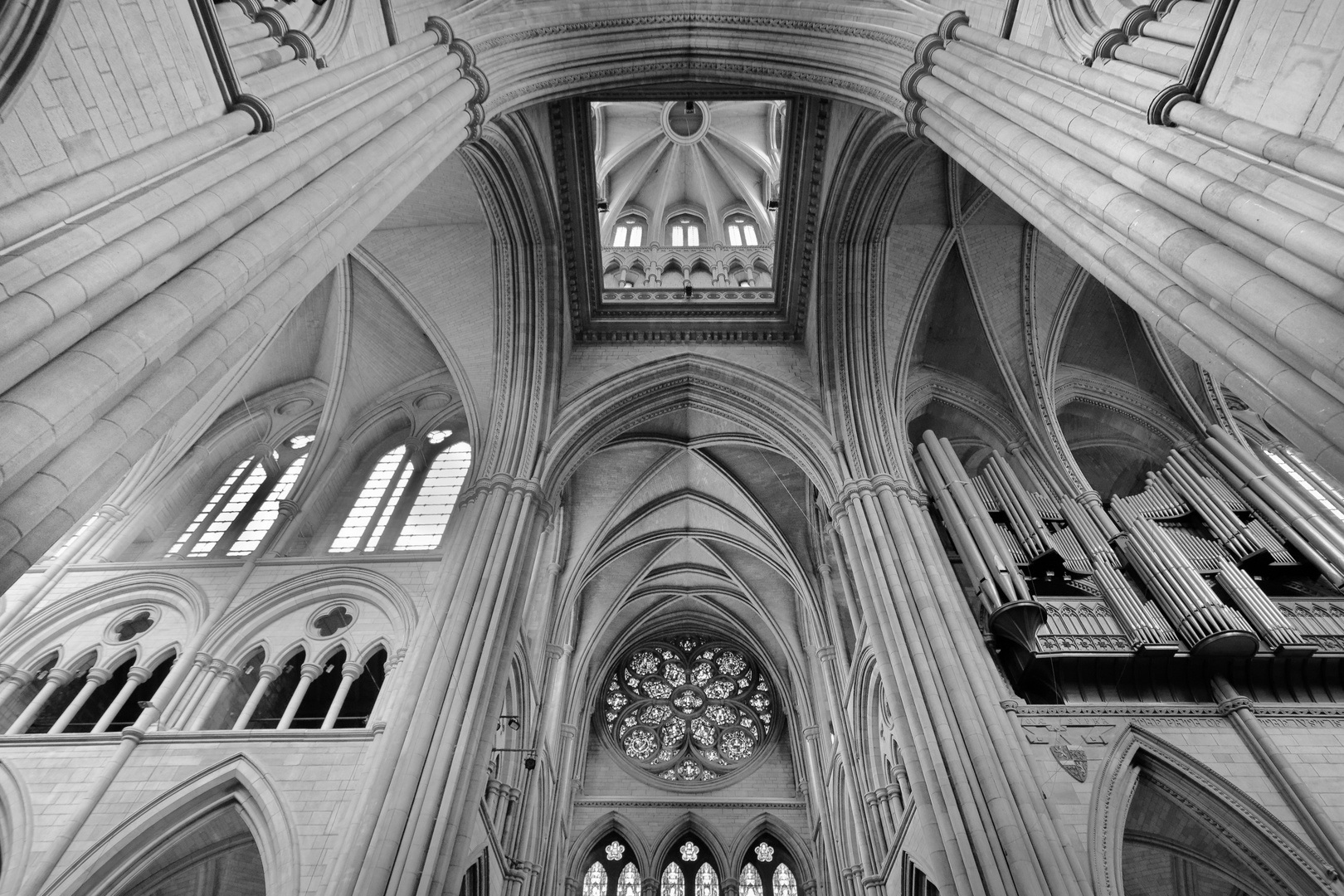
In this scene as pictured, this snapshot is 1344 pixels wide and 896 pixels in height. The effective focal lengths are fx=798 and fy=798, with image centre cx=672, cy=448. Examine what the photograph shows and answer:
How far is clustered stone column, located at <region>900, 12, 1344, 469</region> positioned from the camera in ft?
13.2

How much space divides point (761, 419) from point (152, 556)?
9901mm

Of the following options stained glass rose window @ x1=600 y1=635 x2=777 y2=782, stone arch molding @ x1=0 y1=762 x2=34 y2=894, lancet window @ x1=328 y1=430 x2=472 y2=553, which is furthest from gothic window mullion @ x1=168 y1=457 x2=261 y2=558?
stained glass rose window @ x1=600 y1=635 x2=777 y2=782

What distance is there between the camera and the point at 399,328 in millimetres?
14555

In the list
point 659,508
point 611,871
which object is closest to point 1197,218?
point 659,508

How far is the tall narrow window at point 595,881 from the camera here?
1772cm

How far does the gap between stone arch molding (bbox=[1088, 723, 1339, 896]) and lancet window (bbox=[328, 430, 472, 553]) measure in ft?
30.7

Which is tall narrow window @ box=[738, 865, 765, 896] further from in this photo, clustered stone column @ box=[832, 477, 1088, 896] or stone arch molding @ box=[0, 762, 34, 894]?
stone arch molding @ box=[0, 762, 34, 894]

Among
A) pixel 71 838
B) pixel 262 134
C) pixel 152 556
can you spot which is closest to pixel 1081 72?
pixel 262 134

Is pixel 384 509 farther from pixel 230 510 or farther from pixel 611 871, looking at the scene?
pixel 611 871

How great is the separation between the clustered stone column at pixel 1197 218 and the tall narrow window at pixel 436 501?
9.45 m

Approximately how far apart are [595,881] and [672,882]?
173 cm

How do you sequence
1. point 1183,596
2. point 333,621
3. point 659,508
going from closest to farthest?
point 1183,596, point 333,621, point 659,508

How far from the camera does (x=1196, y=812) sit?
848 cm

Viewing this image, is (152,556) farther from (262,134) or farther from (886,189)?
(886,189)
